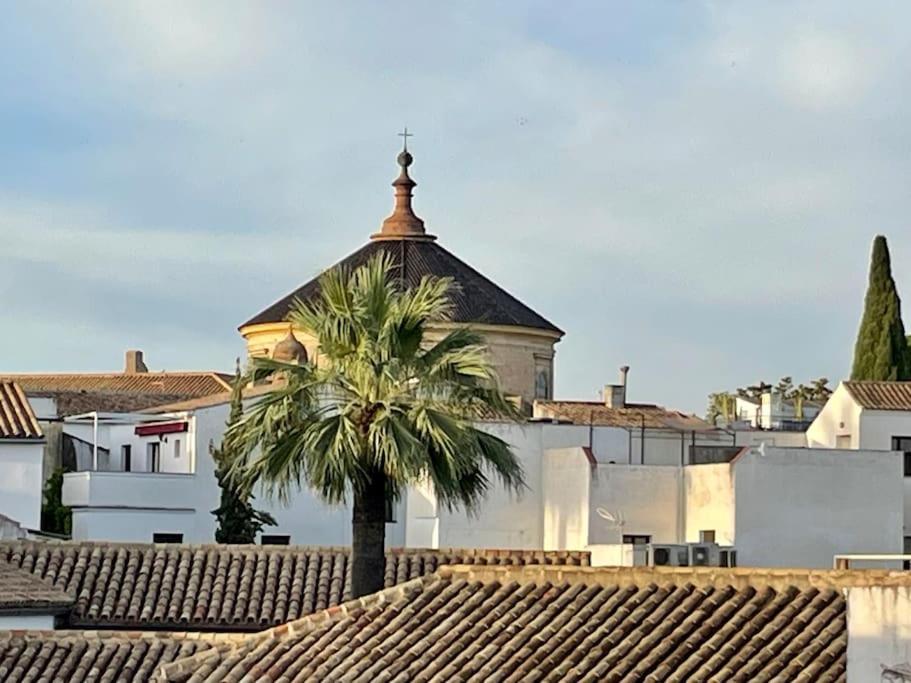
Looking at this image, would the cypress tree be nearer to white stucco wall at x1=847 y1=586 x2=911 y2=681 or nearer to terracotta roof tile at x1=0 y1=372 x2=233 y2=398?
terracotta roof tile at x1=0 y1=372 x2=233 y2=398

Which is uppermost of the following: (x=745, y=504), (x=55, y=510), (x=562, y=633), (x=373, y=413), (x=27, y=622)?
(x=745, y=504)

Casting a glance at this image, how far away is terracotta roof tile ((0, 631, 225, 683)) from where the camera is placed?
30.2 metres

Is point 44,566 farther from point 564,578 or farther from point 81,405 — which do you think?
point 81,405

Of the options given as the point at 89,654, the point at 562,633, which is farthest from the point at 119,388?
the point at 562,633

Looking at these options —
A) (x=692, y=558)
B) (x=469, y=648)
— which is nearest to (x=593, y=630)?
(x=469, y=648)

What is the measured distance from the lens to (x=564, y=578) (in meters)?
24.4

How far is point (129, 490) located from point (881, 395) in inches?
787

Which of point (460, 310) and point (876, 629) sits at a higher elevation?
point (460, 310)

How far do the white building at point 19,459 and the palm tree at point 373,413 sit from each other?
23.0 meters

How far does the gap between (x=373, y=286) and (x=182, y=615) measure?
11564 millimetres

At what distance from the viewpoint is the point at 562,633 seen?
75.5ft

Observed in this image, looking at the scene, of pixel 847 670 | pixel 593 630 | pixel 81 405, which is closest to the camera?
pixel 847 670

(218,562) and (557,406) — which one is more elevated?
(557,406)

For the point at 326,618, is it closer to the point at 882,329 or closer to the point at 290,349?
the point at 290,349
